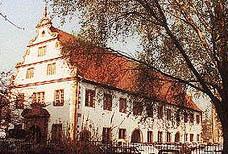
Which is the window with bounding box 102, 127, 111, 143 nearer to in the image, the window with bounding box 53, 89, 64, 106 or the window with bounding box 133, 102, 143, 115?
the window with bounding box 133, 102, 143, 115

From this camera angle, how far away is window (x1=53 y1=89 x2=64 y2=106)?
3625cm

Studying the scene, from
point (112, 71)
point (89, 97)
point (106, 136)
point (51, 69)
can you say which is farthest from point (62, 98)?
point (112, 71)

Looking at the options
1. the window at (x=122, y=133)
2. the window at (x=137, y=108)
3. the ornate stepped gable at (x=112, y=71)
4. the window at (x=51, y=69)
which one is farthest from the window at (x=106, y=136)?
the window at (x=51, y=69)

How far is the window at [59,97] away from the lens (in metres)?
36.2

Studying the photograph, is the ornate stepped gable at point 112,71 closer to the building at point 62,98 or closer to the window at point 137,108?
the window at point 137,108

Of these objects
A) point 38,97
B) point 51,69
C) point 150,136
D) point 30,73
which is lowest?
point 150,136

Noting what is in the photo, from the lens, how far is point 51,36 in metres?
38.8

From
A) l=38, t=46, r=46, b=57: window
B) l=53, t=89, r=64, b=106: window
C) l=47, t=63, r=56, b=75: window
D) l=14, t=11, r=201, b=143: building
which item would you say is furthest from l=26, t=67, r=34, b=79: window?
l=53, t=89, r=64, b=106: window

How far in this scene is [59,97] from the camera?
36.7 metres

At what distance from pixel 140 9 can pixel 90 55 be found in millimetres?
3086

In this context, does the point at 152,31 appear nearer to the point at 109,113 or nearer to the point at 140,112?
the point at 140,112

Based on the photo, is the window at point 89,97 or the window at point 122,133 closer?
the window at point 89,97

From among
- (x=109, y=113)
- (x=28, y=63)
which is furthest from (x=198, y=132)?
(x=28, y=63)

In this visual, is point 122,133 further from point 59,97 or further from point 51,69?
point 51,69
